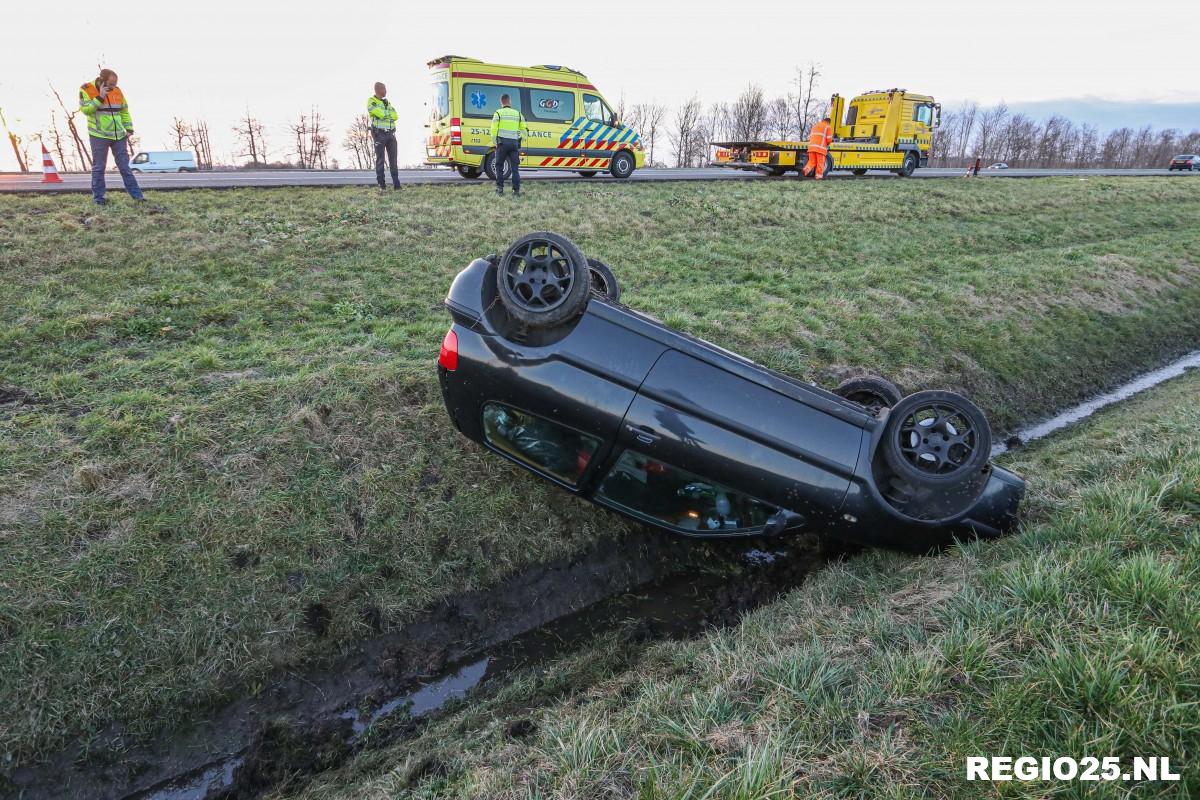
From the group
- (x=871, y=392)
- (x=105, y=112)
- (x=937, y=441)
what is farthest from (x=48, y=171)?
(x=937, y=441)

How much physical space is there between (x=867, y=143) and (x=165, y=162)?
2891 cm

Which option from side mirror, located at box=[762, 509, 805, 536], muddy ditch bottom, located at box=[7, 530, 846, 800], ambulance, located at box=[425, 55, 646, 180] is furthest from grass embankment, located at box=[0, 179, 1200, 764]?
ambulance, located at box=[425, 55, 646, 180]

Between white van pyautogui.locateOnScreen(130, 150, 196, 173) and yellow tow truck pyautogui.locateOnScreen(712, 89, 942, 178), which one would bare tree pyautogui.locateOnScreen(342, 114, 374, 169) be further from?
yellow tow truck pyautogui.locateOnScreen(712, 89, 942, 178)

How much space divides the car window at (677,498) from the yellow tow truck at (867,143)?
16.5 m

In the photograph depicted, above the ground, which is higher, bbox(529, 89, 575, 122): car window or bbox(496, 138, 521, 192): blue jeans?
bbox(529, 89, 575, 122): car window

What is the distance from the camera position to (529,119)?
1433cm

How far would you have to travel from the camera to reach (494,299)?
11.8 ft

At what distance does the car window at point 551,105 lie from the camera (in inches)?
567

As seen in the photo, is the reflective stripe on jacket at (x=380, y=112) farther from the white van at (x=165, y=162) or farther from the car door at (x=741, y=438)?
the white van at (x=165, y=162)

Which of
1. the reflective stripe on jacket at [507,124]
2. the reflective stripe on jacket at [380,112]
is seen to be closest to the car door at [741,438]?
the reflective stripe on jacket at [507,124]

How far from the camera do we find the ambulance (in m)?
13.7

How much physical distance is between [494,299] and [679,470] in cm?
143

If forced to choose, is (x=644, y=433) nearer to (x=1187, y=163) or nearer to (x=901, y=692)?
(x=901, y=692)

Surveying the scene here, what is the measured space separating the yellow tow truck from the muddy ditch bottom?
1603cm
